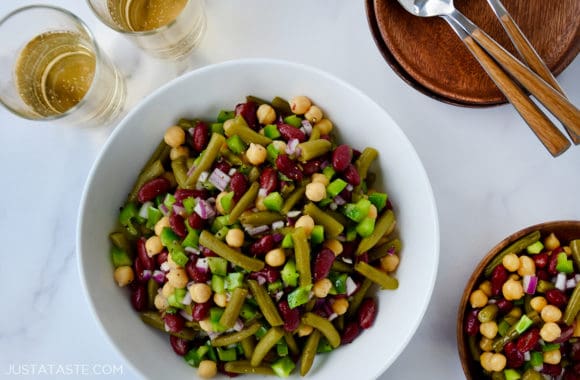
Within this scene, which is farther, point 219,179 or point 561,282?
point 561,282

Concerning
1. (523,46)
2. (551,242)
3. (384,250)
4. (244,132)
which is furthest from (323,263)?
(523,46)

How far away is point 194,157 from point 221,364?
736 millimetres

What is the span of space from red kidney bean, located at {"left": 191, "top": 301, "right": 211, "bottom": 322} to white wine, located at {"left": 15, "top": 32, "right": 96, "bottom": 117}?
3.14 feet

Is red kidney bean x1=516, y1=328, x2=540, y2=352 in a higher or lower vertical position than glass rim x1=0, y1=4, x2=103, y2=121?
lower

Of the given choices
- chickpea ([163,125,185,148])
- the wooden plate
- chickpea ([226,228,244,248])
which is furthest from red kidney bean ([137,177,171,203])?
the wooden plate

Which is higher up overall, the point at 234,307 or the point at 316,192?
the point at 316,192

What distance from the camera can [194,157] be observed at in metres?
2.23

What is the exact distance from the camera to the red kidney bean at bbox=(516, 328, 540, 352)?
219cm

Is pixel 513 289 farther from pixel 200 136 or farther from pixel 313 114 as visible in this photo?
pixel 200 136

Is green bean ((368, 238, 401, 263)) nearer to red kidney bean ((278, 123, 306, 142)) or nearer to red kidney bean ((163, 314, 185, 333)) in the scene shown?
red kidney bean ((278, 123, 306, 142))

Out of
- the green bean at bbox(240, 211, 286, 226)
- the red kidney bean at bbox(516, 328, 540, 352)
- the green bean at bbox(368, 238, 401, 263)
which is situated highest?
the green bean at bbox(240, 211, 286, 226)

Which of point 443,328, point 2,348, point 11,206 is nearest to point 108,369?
point 2,348

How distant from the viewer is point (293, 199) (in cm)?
202

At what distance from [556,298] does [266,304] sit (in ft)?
3.46
